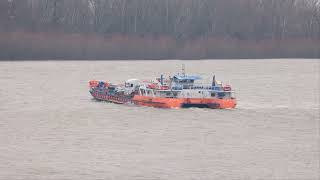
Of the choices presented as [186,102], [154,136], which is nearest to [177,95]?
[186,102]

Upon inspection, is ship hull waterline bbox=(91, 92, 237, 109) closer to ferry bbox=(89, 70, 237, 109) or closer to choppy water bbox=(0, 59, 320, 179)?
ferry bbox=(89, 70, 237, 109)

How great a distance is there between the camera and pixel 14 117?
41.0 m

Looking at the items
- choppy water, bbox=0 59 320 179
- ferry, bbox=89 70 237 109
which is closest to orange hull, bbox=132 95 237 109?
ferry, bbox=89 70 237 109

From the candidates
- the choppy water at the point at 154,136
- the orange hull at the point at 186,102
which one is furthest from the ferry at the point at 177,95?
the choppy water at the point at 154,136

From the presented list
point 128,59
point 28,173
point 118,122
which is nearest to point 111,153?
point 28,173

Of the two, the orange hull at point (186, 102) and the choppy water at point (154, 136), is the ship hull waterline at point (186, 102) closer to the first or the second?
the orange hull at point (186, 102)

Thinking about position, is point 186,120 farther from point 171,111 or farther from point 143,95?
point 143,95

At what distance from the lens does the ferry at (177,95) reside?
1847 inches

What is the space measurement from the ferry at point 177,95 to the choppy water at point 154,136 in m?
0.84

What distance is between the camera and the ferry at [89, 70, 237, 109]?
4691 cm

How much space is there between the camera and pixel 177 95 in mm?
47531

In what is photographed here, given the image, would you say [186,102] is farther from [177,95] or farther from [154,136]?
[154,136]

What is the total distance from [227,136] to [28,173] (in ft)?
30.6

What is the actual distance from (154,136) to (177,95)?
12.7m
